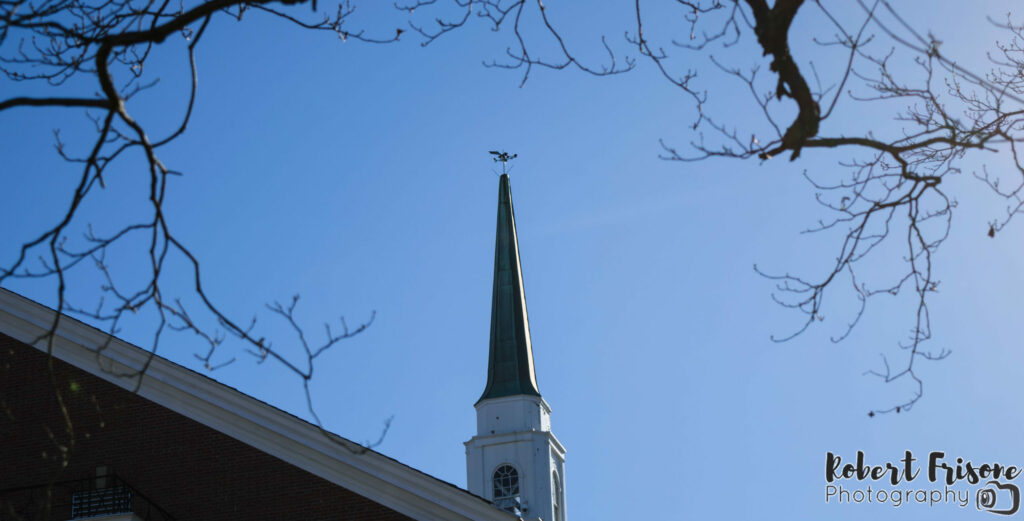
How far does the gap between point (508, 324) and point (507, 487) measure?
664 centimetres

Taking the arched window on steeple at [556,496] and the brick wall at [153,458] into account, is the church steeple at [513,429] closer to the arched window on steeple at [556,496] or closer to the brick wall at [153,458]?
the arched window on steeple at [556,496]

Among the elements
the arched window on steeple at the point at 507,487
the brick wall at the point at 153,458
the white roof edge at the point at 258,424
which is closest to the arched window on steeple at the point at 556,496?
the arched window on steeple at the point at 507,487

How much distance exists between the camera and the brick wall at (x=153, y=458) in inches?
696

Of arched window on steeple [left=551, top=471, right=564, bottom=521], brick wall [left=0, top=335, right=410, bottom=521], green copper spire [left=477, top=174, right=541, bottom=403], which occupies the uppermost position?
green copper spire [left=477, top=174, right=541, bottom=403]

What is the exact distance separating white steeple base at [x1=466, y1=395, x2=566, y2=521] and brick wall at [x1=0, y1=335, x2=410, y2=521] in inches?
923

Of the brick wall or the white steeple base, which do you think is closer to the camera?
the brick wall

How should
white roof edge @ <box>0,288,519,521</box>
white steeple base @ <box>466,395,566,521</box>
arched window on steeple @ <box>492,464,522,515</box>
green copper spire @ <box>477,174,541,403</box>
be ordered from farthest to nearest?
1. green copper spire @ <box>477,174,541,403</box>
2. white steeple base @ <box>466,395,566,521</box>
3. arched window on steeple @ <box>492,464,522,515</box>
4. white roof edge @ <box>0,288,519,521</box>

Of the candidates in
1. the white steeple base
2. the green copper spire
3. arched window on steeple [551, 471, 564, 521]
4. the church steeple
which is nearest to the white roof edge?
the church steeple

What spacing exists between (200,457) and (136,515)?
3.61 feet

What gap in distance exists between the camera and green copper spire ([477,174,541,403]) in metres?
45.4

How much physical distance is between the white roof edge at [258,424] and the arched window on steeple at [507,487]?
23.7 m

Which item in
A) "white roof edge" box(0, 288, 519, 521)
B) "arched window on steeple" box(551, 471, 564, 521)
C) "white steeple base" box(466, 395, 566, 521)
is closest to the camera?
"white roof edge" box(0, 288, 519, 521)

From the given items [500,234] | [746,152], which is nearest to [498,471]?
[500,234]

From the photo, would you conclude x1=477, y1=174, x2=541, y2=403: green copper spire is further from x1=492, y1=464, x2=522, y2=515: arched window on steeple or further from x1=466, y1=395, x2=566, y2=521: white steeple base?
x1=492, y1=464, x2=522, y2=515: arched window on steeple
